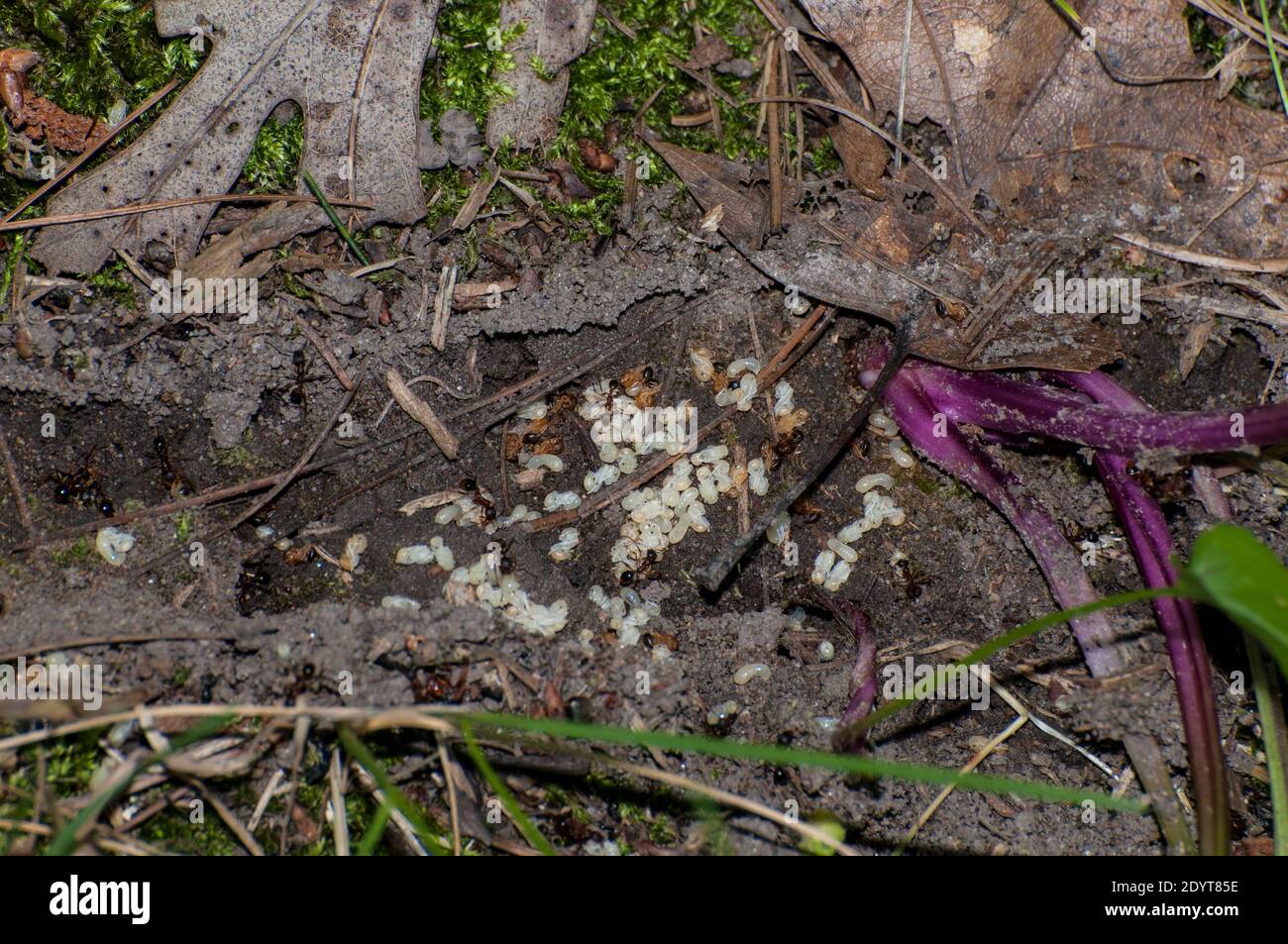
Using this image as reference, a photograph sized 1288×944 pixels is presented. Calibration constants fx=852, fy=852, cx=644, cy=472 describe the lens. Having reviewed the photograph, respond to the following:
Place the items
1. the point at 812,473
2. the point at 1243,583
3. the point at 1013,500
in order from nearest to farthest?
the point at 1243,583 < the point at 812,473 < the point at 1013,500

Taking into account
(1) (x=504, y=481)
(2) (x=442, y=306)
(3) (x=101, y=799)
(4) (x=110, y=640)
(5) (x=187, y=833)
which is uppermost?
(2) (x=442, y=306)

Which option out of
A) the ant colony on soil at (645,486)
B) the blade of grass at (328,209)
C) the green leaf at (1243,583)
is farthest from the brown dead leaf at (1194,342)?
the blade of grass at (328,209)

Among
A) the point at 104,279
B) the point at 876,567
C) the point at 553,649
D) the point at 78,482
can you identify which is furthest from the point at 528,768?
the point at 104,279

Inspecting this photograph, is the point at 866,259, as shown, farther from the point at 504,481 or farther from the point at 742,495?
the point at 504,481

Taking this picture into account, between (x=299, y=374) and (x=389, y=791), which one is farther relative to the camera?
(x=299, y=374)

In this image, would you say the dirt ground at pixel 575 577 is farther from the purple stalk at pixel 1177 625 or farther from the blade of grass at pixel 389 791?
the blade of grass at pixel 389 791

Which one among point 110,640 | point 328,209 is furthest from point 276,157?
point 110,640

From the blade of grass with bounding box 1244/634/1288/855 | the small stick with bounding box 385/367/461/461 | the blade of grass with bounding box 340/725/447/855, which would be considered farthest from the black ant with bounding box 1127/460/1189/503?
the blade of grass with bounding box 340/725/447/855

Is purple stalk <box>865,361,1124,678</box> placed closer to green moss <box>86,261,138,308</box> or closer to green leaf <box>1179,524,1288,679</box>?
green leaf <box>1179,524,1288,679</box>
